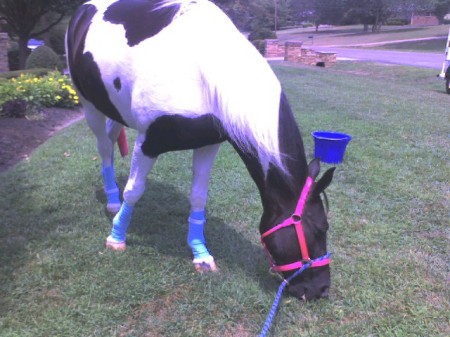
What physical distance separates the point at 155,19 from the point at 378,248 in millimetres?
2315

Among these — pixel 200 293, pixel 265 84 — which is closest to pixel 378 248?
pixel 200 293

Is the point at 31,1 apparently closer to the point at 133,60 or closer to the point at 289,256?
the point at 133,60

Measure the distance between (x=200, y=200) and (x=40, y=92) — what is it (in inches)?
258

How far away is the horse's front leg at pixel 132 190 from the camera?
278 cm

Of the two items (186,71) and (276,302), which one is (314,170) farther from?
(186,71)

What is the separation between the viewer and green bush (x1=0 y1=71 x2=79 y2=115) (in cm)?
781

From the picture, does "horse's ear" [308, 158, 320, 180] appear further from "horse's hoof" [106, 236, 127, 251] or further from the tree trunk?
the tree trunk

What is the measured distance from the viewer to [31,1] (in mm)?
14953

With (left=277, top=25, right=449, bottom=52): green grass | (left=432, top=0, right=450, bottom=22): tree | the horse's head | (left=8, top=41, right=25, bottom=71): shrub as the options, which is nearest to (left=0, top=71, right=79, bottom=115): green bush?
the horse's head

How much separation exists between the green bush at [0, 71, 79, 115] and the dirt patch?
0.72 feet

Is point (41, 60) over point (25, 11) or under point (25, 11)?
under

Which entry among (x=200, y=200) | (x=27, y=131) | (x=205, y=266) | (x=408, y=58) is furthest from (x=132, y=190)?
(x=408, y=58)

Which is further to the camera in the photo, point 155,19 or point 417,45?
point 417,45

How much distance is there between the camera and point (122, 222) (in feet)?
10.2
